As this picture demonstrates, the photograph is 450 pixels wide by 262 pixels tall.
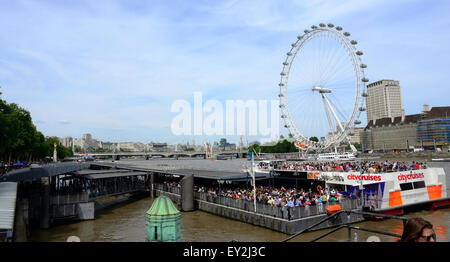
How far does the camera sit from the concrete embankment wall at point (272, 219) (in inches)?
945

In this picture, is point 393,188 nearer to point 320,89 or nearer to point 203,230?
point 203,230

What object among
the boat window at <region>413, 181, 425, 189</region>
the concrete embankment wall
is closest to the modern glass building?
the boat window at <region>413, 181, 425, 189</region>

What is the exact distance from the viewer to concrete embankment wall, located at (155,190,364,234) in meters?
24.0

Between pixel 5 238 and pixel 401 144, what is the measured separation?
662ft

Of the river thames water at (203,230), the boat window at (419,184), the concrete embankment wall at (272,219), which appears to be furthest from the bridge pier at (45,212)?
the boat window at (419,184)

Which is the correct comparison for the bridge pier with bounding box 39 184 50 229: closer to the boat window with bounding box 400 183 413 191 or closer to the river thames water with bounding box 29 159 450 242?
the river thames water with bounding box 29 159 450 242

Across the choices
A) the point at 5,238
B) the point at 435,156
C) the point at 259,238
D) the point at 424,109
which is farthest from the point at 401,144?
the point at 5,238

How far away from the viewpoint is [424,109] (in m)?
186

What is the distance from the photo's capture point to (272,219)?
2558 cm
